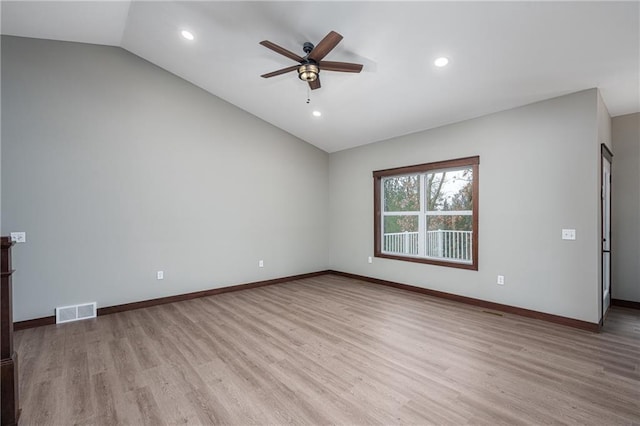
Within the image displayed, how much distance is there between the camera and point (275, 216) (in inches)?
219

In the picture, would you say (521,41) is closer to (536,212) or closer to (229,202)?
(536,212)

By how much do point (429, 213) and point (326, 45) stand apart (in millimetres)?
3283

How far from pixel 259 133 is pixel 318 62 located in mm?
2800

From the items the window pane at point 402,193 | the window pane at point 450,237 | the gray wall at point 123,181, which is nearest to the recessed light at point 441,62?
the window pane at point 402,193

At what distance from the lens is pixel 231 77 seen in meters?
4.17

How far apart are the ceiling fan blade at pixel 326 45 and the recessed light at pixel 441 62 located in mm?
1329

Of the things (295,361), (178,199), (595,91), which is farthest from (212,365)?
(595,91)

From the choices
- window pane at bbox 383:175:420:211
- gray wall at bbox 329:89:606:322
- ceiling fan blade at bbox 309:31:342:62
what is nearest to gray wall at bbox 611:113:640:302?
gray wall at bbox 329:89:606:322

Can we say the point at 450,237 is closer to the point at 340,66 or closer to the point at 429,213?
the point at 429,213

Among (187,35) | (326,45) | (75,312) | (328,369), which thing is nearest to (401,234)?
(328,369)

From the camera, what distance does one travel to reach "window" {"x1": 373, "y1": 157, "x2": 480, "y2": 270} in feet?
14.2

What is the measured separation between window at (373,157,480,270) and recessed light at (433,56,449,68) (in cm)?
157

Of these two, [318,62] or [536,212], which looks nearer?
[318,62]

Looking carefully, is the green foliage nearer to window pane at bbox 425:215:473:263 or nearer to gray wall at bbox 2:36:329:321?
window pane at bbox 425:215:473:263
